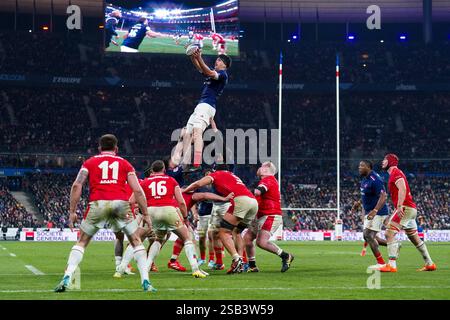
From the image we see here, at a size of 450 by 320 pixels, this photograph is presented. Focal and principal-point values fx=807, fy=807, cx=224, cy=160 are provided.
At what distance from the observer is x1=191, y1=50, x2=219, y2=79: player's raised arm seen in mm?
13797

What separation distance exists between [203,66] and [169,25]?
4291cm

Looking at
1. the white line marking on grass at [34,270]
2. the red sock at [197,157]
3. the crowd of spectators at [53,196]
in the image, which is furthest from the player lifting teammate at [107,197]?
the crowd of spectators at [53,196]

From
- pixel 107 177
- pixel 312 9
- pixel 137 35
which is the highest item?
pixel 312 9

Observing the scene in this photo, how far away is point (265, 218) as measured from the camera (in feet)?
57.2

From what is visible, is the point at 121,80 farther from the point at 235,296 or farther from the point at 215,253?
the point at 235,296

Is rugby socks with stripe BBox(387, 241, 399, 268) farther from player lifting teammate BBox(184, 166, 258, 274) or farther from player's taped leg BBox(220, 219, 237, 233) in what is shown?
player's taped leg BBox(220, 219, 237, 233)

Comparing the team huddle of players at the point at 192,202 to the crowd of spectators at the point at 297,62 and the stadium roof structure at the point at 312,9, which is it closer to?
the crowd of spectators at the point at 297,62

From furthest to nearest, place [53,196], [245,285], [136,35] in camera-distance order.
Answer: [136,35]
[53,196]
[245,285]

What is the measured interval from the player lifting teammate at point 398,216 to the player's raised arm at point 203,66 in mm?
4871

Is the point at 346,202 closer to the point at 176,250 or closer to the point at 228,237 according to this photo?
the point at 176,250

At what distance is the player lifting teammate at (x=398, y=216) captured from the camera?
17.4 m

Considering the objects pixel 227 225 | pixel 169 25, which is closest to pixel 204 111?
pixel 227 225

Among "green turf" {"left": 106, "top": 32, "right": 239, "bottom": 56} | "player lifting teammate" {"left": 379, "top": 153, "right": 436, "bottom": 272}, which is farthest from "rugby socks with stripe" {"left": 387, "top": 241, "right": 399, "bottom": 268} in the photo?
"green turf" {"left": 106, "top": 32, "right": 239, "bottom": 56}
